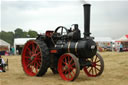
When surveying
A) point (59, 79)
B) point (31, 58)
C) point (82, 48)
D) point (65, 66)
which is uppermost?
point (82, 48)

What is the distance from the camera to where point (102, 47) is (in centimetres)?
2380

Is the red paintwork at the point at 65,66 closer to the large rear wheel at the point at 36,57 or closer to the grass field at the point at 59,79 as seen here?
the grass field at the point at 59,79

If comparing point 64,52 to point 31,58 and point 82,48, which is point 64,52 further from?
point 31,58

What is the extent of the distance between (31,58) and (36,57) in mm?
270

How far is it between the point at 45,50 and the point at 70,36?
36.8 inches

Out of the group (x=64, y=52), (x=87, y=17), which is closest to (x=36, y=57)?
(x=64, y=52)

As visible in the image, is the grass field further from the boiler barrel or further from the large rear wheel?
the boiler barrel

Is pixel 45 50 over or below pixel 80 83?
over

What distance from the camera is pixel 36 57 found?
6.34 meters

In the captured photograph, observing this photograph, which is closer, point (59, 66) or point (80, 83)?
point (80, 83)

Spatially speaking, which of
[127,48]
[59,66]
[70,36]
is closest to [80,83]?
[59,66]

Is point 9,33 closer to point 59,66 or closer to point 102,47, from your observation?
point 102,47

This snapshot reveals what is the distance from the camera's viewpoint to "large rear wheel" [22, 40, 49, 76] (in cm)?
598

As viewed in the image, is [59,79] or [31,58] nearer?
[59,79]
